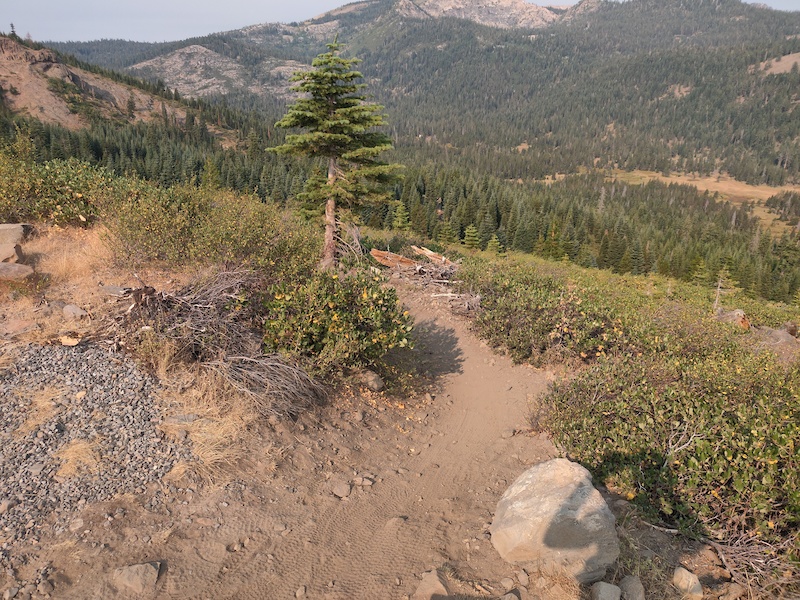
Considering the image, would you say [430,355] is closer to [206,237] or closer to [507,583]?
[206,237]

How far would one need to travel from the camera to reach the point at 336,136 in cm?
1260

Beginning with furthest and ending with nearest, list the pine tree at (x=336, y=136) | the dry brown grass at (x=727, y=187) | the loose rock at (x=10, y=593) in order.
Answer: the dry brown grass at (x=727, y=187)
the pine tree at (x=336, y=136)
the loose rock at (x=10, y=593)

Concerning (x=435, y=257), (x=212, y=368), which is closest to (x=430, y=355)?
(x=212, y=368)

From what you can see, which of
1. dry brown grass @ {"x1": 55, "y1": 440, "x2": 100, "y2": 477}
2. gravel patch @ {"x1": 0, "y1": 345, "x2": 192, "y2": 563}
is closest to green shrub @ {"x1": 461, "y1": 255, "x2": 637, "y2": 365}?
gravel patch @ {"x1": 0, "y1": 345, "x2": 192, "y2": 563}

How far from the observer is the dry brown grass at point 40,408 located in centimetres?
531

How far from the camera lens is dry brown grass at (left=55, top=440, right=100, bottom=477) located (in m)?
4.86

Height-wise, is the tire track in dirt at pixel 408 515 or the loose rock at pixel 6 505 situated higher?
the loose rock at pixel 6 505

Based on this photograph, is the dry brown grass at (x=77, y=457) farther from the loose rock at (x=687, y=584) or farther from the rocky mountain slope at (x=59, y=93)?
the rocky mountain slope at (x=59, y=93)

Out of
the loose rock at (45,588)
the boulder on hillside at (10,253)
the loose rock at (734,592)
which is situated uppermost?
the boulder on hillside at (10,253)

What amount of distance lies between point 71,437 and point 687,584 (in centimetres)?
683

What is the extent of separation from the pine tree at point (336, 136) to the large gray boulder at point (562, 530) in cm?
1012

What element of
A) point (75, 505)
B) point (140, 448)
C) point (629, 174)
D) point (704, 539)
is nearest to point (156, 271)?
point (140, 448)

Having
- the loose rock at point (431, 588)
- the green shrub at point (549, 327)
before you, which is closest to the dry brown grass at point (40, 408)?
the loose rock at point (431, 588)

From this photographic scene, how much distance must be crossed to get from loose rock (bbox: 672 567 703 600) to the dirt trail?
1653mm
